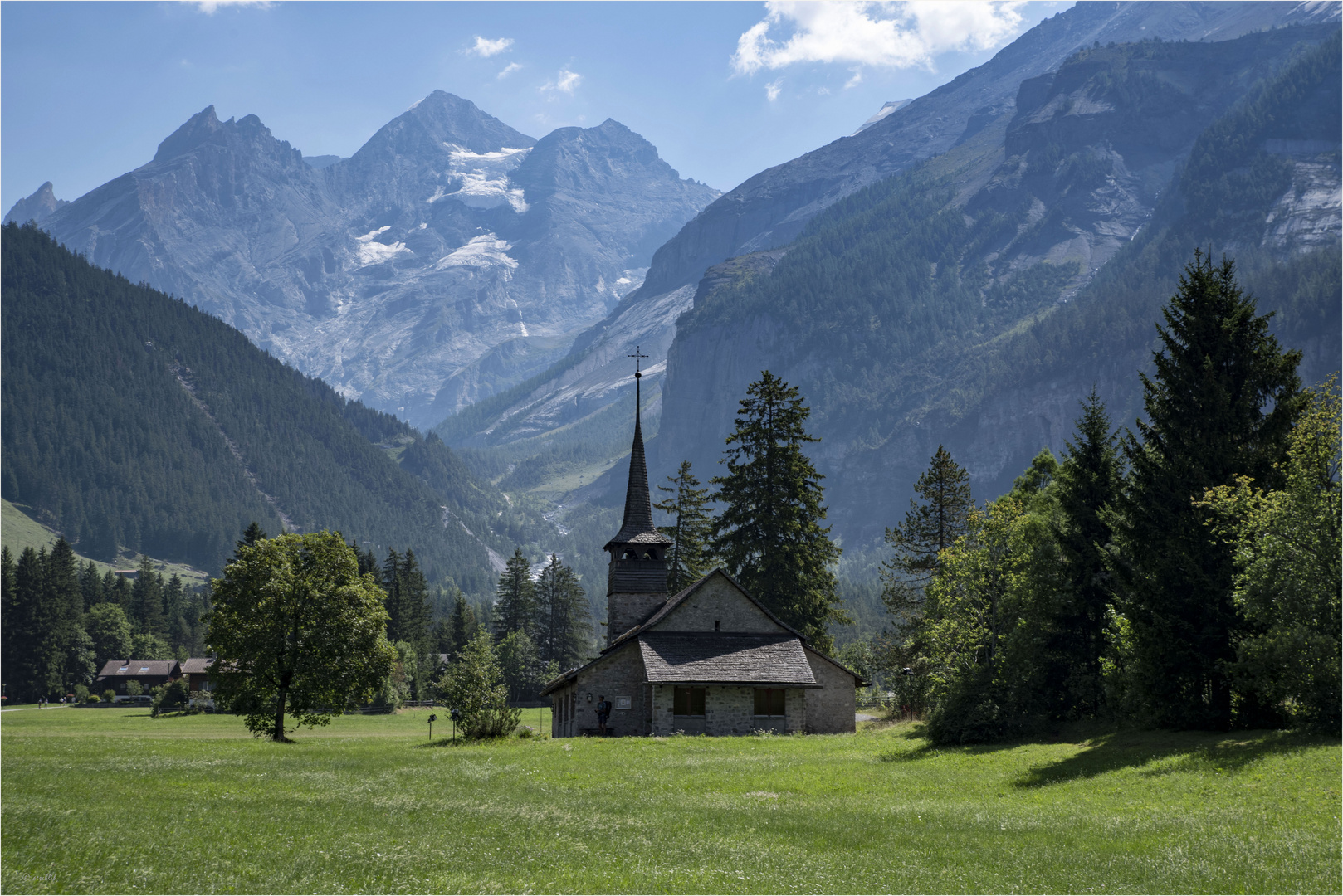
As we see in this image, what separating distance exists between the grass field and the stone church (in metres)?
11.2

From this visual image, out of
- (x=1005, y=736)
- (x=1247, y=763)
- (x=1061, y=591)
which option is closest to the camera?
(x=1247, y=763)

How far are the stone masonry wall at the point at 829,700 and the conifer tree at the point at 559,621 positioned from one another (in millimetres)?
76581

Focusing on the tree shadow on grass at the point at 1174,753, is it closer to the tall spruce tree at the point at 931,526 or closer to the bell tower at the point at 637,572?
the bell tower at the point at 637,572

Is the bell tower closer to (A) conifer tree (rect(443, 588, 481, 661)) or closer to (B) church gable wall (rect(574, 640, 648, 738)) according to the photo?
(B) church gable wall (rect(574, 640, 648, 738))

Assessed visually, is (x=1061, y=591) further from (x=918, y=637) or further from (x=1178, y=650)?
(x=918, y=637)

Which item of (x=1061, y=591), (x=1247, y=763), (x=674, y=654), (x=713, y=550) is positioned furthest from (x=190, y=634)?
(x=1247, y=763)

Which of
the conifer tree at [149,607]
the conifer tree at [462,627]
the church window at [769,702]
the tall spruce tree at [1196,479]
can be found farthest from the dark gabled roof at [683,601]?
the conifer tree at [149,607]

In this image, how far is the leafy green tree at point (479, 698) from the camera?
142 ft

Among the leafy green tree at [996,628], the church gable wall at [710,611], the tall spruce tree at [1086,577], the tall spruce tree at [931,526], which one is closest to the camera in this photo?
the leafy green tree at [996,628]

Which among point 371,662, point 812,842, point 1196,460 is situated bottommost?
point 812,842

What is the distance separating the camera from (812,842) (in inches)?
792

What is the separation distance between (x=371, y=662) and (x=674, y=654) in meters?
13.0

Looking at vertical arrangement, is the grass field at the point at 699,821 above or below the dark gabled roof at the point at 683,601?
below

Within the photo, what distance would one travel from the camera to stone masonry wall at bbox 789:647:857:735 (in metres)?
47.7
